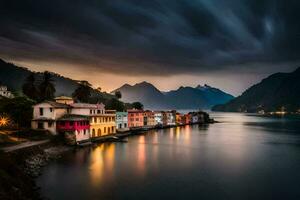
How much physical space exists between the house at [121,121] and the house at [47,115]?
40.9 m

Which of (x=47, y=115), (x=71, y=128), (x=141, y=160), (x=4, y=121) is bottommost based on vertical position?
(x=141, y=160)

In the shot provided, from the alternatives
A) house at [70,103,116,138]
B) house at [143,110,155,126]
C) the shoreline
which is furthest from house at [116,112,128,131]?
the shoreline

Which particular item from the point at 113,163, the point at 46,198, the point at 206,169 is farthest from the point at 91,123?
the point at 46,198

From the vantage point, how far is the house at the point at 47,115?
74.0m

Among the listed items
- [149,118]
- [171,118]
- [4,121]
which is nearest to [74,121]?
[4,121]

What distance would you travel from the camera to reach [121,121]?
4774 inches

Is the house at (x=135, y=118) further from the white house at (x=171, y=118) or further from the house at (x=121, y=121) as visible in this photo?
the white house at (x=171, y=118)

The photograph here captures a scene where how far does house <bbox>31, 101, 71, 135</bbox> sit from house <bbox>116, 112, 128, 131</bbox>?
40884 millimetres

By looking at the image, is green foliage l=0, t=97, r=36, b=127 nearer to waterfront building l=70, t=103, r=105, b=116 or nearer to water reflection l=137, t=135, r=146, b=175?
waterfront building l=70, t=103, r=105, b=116

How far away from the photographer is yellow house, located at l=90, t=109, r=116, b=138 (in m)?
87.3

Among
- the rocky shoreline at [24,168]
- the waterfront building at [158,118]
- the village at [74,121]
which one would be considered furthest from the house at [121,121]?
the rocky shoreline at [24,168]

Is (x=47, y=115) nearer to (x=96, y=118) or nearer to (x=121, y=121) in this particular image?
(x=96, y=118)

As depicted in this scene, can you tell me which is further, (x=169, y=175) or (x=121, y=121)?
(x=121, y=121)

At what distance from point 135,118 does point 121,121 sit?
17312mm
